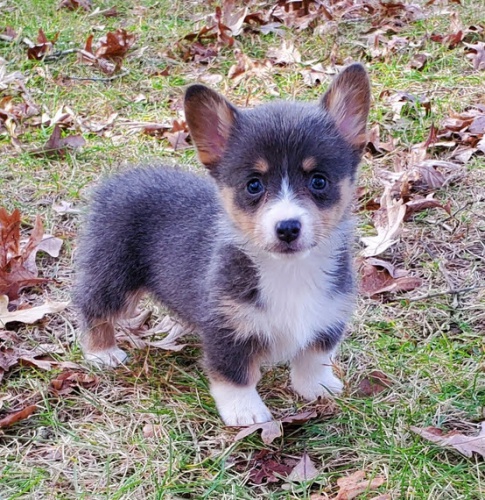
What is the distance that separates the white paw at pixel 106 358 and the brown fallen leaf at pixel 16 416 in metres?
0.49

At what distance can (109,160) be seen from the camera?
591cm

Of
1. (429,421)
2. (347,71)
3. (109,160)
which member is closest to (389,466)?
(429,421)

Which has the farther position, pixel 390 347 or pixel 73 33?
pixel 73 33

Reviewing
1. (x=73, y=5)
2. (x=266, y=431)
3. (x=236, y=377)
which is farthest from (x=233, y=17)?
(x=266, y=431)

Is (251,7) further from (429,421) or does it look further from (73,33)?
(429,421)

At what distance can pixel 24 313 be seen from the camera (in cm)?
415

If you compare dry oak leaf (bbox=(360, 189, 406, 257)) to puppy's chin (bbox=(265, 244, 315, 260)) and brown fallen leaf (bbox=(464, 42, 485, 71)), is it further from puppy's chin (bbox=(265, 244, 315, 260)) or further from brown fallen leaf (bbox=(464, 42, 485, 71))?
brown fallen leaf (bbox=(464, 42, 485, 71))

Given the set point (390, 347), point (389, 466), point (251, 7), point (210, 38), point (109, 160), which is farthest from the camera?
point (251, 7)

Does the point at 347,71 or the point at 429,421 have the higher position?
the point at 347,71

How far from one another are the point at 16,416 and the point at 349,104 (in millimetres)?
2110

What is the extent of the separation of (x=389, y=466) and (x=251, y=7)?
7.28 meters

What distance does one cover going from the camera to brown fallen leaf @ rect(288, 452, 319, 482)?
9.84ft

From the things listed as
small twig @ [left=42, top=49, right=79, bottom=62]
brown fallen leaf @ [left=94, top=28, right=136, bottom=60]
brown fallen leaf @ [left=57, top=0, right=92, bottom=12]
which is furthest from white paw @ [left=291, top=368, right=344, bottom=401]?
brown fallen leaf @ [left=57, top=0, right=92, bottom=12]

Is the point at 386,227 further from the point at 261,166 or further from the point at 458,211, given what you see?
the point at 261,166
